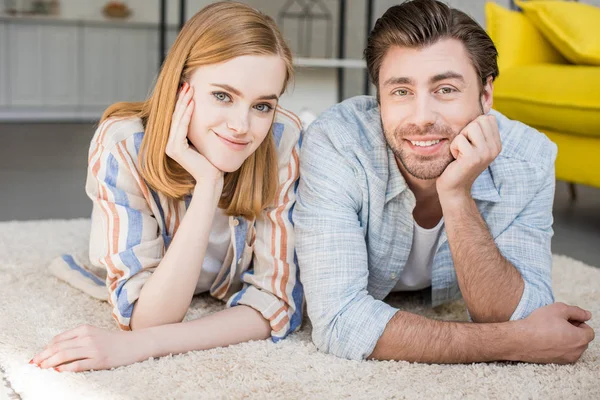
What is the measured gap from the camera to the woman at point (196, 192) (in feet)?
4.63

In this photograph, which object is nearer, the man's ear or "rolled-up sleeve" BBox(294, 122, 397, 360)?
"rolled-up sleeve" BBox(294, 122, 397, 360)

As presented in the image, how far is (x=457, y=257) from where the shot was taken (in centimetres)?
143

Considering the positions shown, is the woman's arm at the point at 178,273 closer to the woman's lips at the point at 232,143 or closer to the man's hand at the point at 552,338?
the woman's lips at the point at 232,143

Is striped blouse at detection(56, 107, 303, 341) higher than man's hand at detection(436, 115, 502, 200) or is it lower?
lower

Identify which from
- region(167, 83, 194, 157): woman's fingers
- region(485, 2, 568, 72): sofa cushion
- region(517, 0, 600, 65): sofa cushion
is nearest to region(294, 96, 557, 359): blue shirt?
region(167, 83, 194, 157): woman's fingers

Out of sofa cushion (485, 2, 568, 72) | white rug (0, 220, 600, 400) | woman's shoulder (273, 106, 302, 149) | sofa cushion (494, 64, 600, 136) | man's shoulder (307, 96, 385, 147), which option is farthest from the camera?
sofa cushion (485, 2, 568, 72)

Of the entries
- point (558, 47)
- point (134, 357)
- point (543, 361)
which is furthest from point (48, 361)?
point (558, 47)

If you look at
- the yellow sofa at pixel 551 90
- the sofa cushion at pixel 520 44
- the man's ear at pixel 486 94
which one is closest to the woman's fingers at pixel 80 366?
the man's ear at pixel 486 94

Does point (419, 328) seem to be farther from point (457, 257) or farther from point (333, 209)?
point (333, 209)

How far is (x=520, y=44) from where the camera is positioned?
10.2 feet

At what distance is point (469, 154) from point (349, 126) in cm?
27

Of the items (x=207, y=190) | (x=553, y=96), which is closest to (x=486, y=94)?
(x=207, y=190)

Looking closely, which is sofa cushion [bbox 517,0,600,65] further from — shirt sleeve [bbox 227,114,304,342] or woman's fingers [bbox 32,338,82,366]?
woman's fingers [bbox 32,338,82,366]

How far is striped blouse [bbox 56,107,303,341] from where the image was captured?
146cm
